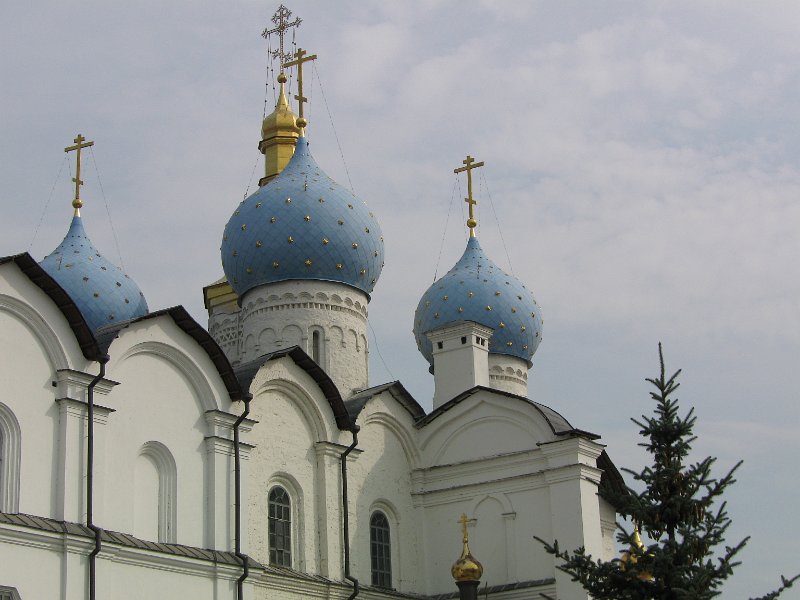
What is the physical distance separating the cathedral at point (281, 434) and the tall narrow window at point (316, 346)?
5cm

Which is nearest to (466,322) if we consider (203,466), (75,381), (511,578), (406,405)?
(406,405)

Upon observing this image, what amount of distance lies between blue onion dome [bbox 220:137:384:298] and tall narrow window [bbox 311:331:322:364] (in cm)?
92

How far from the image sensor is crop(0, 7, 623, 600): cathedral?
1584cm

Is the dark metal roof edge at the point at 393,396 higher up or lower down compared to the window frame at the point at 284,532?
higher up

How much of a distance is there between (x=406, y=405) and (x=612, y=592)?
32.4ft

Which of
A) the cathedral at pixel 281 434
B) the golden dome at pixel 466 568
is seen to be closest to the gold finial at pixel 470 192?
the cathedral at pixel 281 434

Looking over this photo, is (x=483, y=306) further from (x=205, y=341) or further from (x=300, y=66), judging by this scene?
(x=205, y=341)

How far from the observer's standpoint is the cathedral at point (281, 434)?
52.0 feet

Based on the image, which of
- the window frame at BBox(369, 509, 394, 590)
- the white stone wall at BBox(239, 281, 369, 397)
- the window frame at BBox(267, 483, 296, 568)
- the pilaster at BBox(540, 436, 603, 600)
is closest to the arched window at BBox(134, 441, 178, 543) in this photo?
the window frame at BBox(267, 483, 296, 568)

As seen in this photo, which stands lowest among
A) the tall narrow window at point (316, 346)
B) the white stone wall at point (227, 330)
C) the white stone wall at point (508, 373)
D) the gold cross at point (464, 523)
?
the gold cross at point (464, 523)

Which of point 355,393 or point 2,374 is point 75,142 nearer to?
point 355,393

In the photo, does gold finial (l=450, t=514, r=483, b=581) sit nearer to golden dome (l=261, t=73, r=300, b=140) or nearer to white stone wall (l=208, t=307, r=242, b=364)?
white stone wall (l=208, t=307, r=242, b=364)

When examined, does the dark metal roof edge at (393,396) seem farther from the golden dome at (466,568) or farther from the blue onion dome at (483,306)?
the blue onion dome at (483,306)

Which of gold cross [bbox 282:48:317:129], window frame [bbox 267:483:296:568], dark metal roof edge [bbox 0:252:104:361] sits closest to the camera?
dark metal roof edge [bbox 0:252:104:361]
